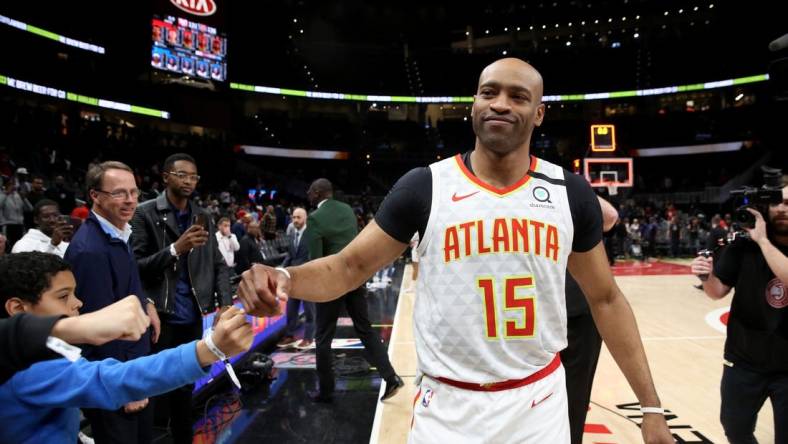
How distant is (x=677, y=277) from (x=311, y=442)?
1166cm

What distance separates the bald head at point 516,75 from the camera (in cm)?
183

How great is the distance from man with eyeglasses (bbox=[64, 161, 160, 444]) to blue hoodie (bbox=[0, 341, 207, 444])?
2.38ft

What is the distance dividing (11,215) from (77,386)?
859 centimetres

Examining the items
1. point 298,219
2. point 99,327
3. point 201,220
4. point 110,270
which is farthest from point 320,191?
point 99,327

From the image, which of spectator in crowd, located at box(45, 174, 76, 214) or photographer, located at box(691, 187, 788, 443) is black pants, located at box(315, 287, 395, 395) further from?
spectator in crowd, located at box(45, 174, 76, 214)

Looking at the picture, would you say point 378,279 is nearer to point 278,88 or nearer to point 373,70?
point 278,88

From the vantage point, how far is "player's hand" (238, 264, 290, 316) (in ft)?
4.75

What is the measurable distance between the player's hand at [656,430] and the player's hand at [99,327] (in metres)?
1.67

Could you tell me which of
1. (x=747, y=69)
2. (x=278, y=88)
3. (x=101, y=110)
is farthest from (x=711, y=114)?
(x=101, y=110)

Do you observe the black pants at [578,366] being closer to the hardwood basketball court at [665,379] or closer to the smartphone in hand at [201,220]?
the hardwood basketball court at [665,379]

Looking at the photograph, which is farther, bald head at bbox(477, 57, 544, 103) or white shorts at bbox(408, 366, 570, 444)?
bald head at bbox(477, 57, 544, 103)

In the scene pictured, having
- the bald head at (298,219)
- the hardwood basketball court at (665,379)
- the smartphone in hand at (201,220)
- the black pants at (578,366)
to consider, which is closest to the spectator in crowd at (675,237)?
the hardwood basketball court at (665,379)

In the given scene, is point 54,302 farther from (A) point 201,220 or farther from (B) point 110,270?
(A) point 201,220

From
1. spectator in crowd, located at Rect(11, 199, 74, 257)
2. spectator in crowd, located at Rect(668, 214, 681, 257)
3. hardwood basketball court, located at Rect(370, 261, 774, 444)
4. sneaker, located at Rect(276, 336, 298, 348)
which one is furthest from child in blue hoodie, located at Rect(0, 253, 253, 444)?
spectator in crowd, located at Rect(668, 214, 681, 257)
